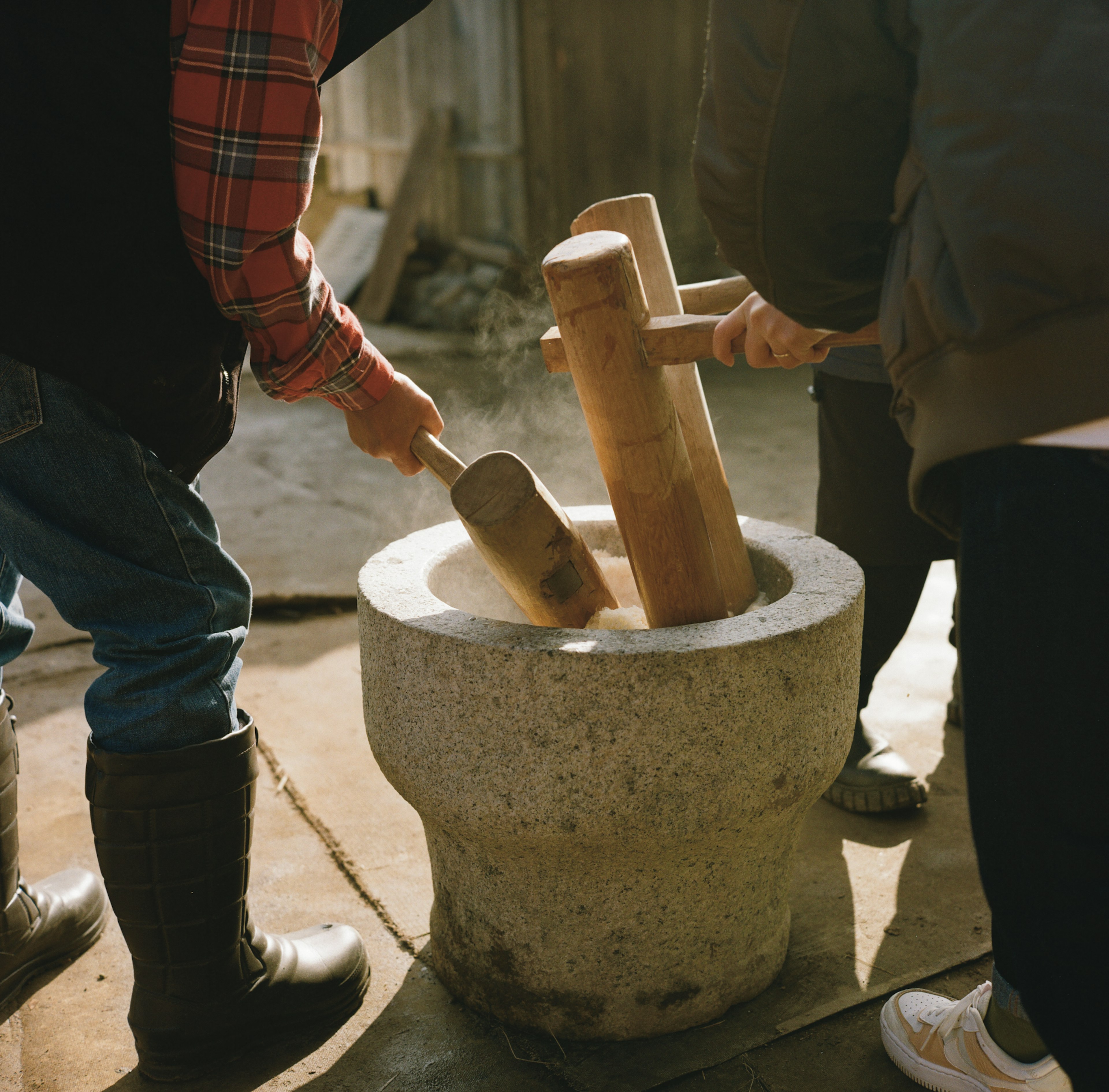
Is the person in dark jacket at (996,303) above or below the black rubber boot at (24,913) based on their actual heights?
above

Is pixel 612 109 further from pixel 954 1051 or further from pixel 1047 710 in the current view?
pixel 1047 710

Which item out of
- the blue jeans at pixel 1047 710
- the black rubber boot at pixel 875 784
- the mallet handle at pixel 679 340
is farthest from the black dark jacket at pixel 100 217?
the black rubber boot at pixel 875 784

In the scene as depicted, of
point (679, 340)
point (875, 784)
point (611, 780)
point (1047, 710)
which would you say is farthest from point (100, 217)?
point (875, 784)

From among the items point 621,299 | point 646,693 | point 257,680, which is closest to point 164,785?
point 646,693

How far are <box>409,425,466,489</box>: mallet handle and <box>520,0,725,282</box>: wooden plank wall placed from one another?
21.2 feet

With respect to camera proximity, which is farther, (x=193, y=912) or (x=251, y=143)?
(x=193, y=912)

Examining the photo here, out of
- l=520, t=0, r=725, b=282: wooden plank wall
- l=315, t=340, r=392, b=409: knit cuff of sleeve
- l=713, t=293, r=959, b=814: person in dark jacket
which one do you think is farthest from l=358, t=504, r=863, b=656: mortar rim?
l=520, t=0, r=725, b=282: wooden plank wall

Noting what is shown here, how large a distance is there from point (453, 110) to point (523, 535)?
28.4 feet

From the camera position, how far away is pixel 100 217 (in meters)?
1.30

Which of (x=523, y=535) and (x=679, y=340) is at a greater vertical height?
(x=679, y=340)

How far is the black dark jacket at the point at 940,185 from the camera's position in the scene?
0.86 m

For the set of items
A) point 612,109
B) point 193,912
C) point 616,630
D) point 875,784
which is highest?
point 612,109

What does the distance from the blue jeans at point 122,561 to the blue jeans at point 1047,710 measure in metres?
1.01

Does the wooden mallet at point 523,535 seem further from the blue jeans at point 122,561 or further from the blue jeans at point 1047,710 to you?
the blue jeans at point 1047,710
